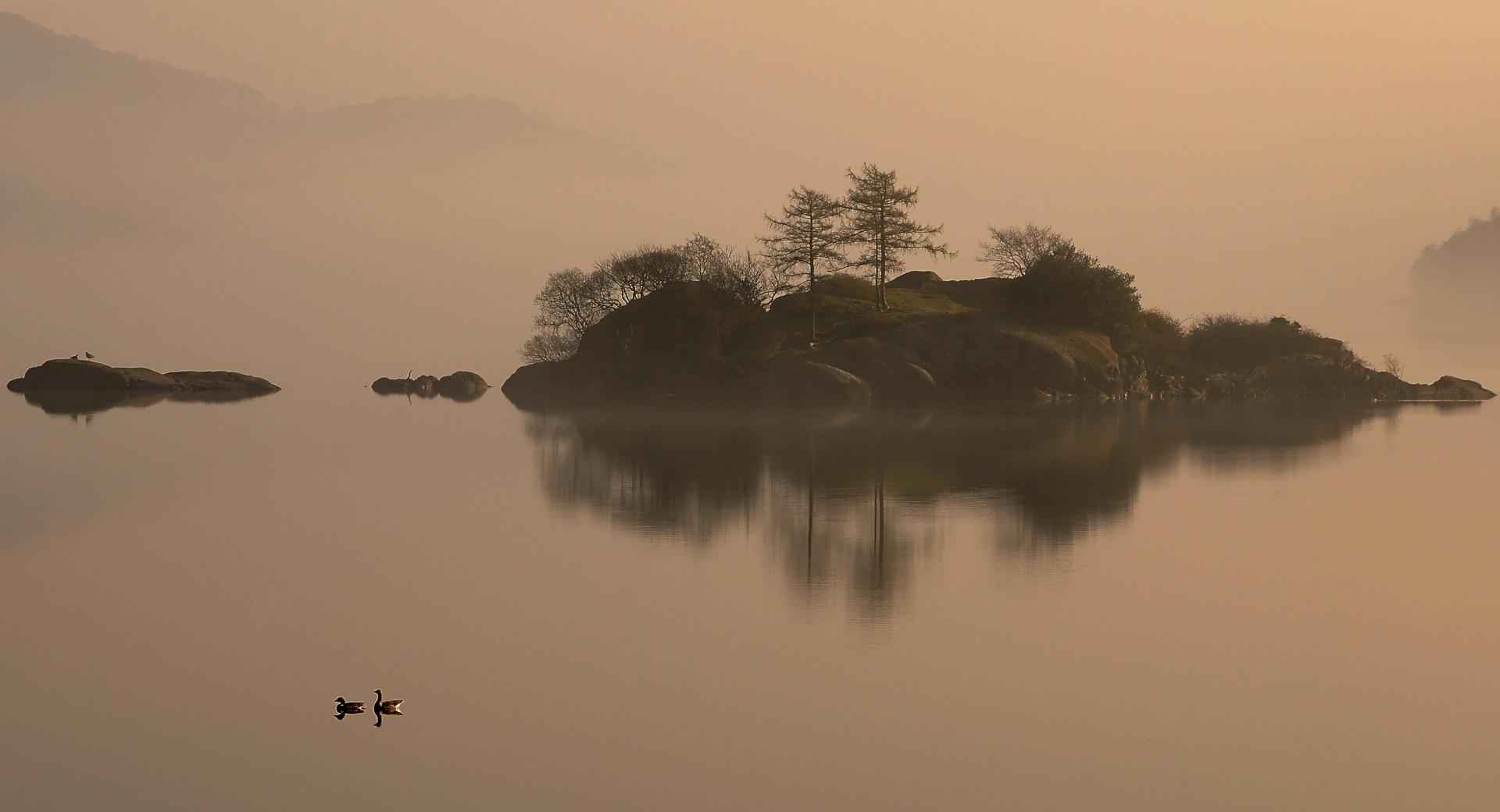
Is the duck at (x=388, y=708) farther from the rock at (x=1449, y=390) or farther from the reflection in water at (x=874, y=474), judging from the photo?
the rock at (x=1449, y=390)

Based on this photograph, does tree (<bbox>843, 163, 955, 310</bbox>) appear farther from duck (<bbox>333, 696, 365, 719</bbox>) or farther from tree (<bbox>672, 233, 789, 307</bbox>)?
duck (<bbox>333, 696, 365, 719</bbox>)

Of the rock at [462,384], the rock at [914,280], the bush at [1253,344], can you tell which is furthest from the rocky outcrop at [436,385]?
the bush at [1253,344]

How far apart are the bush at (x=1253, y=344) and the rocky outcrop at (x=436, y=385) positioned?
56.1 m

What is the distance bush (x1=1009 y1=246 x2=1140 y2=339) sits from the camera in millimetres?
79750

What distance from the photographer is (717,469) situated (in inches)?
1235

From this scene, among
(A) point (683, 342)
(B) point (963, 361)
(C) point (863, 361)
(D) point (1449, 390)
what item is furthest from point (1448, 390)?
(A) point (683, 342)

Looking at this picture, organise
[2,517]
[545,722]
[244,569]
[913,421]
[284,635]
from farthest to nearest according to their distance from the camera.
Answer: [913,421] < [2,517] < [244,569] < [284,635] < [545,722]

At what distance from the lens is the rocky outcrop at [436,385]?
104m

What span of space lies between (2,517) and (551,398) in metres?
62.1

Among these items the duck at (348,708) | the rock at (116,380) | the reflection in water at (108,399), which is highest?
the rock at (116,380)

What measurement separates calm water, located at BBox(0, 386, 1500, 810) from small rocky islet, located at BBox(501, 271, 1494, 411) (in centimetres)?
4260

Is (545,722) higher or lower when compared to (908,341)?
lower

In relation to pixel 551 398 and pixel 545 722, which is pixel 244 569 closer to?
pixel 545 722

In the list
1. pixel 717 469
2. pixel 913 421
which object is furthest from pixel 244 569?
pixel 913 421
